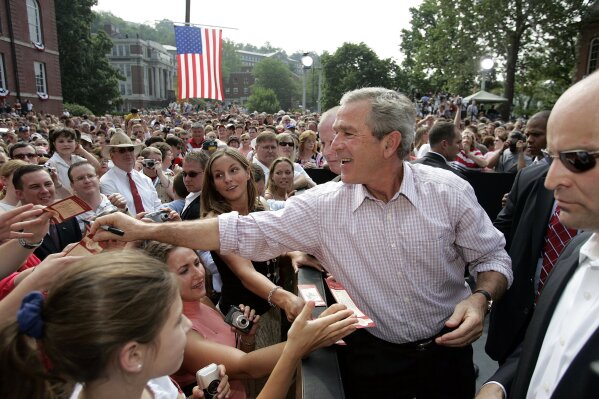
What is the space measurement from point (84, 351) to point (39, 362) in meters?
A: 0.15

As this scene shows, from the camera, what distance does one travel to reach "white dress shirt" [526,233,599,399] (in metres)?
1.28

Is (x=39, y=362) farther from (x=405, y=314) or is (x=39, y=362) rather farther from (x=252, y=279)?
(x=405, y=314)

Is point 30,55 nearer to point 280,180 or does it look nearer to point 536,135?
point 280,180

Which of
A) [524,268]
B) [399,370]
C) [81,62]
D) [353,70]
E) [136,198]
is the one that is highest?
[353,70]

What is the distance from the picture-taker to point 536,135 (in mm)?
5016

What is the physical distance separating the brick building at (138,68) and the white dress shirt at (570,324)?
8514 cm

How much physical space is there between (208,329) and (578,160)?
6.20 feet

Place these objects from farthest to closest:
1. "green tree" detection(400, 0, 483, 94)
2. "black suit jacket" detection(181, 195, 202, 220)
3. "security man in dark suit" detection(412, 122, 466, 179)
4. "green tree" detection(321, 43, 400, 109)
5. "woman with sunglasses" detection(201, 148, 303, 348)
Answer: "green tree" detection(321, 43, 400, 109) → "green tree" detection(400, 0, 483, 94) → "security man in dark suit" detection(412, 122, 466, 179) → "black suit jacket" detection(181, 195, 202, 220) → "woman with sunglasses" detection(201, 148, 303, 348)

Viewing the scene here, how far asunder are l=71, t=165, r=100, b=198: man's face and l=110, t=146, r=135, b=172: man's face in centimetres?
118

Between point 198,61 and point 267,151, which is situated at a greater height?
point 198,61

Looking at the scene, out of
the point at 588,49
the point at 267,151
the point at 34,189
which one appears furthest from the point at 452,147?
the point at 588,49

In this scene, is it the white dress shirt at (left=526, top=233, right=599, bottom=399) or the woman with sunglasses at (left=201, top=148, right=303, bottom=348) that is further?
the woman with sunglasses at (left=201, top=148, right=303, bottom=348)

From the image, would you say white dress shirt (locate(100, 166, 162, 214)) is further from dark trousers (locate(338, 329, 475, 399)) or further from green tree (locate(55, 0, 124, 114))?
green tree (locate(55, 0, 124, 114))

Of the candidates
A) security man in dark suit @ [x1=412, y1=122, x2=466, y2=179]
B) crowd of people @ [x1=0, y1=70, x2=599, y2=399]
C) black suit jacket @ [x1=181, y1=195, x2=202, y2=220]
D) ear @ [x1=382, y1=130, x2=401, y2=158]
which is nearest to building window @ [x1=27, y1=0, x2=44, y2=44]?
crowd of people @ [x1=0, y1=70, x2=599, y2=399]
